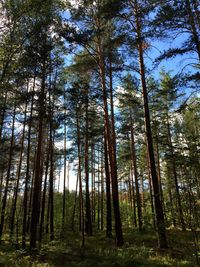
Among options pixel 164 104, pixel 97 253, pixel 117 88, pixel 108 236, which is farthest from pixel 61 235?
pixel 164 104

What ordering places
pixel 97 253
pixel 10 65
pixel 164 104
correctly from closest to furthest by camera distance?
pixel 97 253
pixel 10 65
pixel 164 104

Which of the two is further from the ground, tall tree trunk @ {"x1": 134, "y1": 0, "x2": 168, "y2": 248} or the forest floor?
tall tree trunk @ {"x1": 134, "y1": 0, "x2": 168, "y2": 248}

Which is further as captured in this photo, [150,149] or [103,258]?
[150,149]

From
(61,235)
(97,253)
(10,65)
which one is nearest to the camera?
(97,253)

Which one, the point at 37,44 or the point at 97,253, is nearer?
the point at 97,253

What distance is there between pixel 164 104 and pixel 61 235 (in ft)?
44.8

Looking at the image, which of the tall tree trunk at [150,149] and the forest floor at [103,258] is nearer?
the forest floor at [103,258]

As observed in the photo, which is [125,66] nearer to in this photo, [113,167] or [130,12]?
[130,12]

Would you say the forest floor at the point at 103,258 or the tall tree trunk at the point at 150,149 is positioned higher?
the tall tree trunk at the point at 150,149

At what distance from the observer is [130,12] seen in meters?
11.8

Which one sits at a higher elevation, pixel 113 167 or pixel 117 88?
pixel 117 88

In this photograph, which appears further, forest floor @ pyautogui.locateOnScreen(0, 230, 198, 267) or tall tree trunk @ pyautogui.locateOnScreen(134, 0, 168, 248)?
tall tree trunk @ pyautogui.locateOnScreen(134, 0, 168, 248)

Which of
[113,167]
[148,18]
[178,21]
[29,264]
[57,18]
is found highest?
[57,18]

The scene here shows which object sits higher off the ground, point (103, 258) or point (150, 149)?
point (150, 149)
